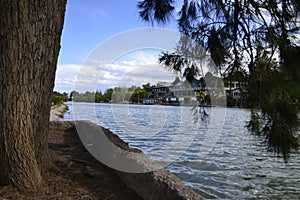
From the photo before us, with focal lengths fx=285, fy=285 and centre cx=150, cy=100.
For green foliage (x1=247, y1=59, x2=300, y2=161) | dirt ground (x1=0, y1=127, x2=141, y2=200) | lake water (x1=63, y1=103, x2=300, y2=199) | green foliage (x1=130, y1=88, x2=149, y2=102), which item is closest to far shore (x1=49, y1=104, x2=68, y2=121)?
lake water (x1=63, y1=103, x2=300, y2=199)

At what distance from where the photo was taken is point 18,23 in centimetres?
209

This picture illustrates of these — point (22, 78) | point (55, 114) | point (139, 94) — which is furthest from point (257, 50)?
point (55, 114)

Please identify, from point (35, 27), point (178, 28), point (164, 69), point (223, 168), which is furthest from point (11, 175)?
point (223, 168)

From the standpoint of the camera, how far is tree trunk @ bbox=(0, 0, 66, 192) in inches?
82.0

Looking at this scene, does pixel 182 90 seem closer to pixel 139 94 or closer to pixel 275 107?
pixel 139 94

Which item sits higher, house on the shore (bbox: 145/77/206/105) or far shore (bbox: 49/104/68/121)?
house on the shore (bbox: 145/77/206/105)

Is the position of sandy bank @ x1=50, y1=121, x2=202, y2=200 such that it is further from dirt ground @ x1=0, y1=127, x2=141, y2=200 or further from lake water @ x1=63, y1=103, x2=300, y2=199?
lake water @ x1=63, y1=103, x2=300, y2=199

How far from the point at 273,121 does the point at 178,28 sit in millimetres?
1755

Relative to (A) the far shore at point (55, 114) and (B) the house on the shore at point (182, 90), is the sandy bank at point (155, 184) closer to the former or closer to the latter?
(B) the house on the shore at point (182, 90)

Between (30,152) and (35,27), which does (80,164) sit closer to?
(30,152)

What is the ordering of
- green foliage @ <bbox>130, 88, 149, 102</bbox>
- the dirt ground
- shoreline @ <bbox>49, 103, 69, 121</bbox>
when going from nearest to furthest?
the dirt ground < green foliage @ <bbox>130, 88, 149, 102</bbox> < shoreline @ <bbox>49, 103, 69, 121</bbox>

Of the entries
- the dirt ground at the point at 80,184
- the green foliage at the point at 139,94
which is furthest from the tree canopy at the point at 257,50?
the dirt ground at the point at 80,184

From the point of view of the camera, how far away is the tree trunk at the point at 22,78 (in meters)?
2.08

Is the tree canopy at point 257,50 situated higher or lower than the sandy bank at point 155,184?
higher
